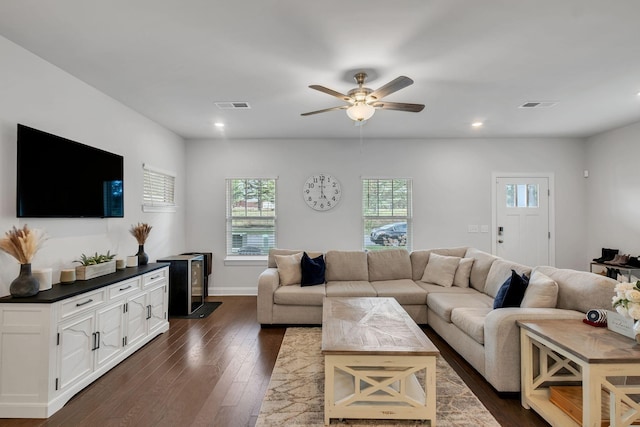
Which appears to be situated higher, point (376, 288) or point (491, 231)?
point (491, 231)

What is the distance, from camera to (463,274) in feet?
13.3

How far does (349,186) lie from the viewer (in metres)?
5.51

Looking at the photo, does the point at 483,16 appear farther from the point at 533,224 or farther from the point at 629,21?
the point at 533,224

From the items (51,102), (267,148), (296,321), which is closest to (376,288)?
(296,321)

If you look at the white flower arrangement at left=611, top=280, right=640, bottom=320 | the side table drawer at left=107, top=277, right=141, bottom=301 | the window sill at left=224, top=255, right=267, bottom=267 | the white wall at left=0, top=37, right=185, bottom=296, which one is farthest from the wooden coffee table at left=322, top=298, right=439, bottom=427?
the window sill at left=224, top=255, right=267, bottom=267

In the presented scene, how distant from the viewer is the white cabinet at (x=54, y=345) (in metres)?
2.17

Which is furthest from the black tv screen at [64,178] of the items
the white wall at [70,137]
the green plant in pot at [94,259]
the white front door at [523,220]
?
the white front door at [523,220]

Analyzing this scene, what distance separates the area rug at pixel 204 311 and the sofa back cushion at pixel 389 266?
2.39 meters

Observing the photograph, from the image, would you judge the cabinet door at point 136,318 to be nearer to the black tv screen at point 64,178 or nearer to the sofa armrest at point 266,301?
the black tv screen at point 64,178

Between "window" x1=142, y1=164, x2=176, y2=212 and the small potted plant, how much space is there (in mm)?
1103

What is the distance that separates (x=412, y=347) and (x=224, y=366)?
1.80m

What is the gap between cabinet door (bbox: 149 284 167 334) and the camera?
347 centimetres

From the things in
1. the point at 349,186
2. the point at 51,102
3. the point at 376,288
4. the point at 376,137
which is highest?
the point at 376,137

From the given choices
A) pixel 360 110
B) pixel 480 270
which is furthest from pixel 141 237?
pixel 480 270
